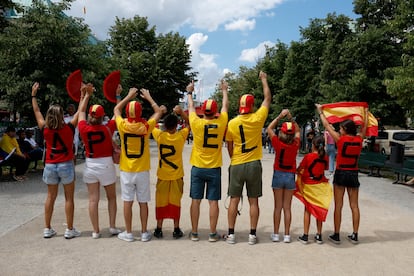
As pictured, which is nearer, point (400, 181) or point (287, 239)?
point (287, 239)

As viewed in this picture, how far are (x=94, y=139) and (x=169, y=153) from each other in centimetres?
110

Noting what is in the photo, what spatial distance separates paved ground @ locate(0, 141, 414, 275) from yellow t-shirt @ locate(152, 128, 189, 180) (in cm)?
97

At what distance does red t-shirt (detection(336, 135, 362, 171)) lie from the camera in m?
5.72

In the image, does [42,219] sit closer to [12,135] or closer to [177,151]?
[177,151]

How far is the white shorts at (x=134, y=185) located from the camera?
17.7 feet

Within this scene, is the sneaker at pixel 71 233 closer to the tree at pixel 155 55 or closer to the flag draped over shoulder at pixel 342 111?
the flag draped over shoulder at pixel 342 111

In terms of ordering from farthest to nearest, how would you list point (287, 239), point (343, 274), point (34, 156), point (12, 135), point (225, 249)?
1. point (34, 156)
2. point (12, 135)
3. point (287, 239)
4. point (225, 249)
5. point (343, 274)

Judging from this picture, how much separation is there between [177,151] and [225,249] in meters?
1.57

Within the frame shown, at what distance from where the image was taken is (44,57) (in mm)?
13500

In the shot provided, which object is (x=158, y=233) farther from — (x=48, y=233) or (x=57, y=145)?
(x=57, y=145)

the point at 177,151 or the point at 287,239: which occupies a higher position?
the point at 177,151

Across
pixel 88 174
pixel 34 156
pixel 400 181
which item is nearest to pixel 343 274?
pixel 88 174

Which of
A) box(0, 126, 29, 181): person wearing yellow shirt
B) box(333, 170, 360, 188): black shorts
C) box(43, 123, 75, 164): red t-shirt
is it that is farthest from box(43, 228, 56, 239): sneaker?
box(0, 126, 29, 181): person wearing yellow shirt

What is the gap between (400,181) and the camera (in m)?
12.4
